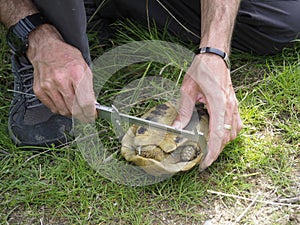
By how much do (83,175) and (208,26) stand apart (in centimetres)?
64

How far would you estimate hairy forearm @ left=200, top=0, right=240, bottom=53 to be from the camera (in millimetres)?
1659

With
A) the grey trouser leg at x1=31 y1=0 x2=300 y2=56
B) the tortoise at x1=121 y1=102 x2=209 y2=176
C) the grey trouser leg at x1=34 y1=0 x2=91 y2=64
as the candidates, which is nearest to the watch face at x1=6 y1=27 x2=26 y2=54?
the grey trouser leg at x1=34 y1=0 x2=91 y2=64

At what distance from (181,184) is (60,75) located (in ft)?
1.63

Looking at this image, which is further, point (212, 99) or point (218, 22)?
point (218, 22)

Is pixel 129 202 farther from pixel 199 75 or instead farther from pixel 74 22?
pixel 74 22

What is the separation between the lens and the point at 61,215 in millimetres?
1544

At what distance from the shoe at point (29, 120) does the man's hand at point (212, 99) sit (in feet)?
1.48

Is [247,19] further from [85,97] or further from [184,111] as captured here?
[85,97]

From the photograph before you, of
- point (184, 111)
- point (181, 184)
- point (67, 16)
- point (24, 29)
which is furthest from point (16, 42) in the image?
point (181, 184)

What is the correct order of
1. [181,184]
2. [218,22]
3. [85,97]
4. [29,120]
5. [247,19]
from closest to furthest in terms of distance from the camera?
[85,97] → [181,184] → [218,22] → [29,120] → [247,19]

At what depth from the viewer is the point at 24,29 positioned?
62.4 inches

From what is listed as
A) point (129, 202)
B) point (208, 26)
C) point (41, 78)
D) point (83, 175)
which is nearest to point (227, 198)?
point (129, 202)

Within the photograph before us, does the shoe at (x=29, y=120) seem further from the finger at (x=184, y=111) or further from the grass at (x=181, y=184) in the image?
the finger at (x=184, y=111)

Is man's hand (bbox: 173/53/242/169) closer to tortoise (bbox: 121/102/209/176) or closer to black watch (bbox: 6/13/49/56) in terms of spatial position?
tortoise (bbox: 121/102/209/176)
